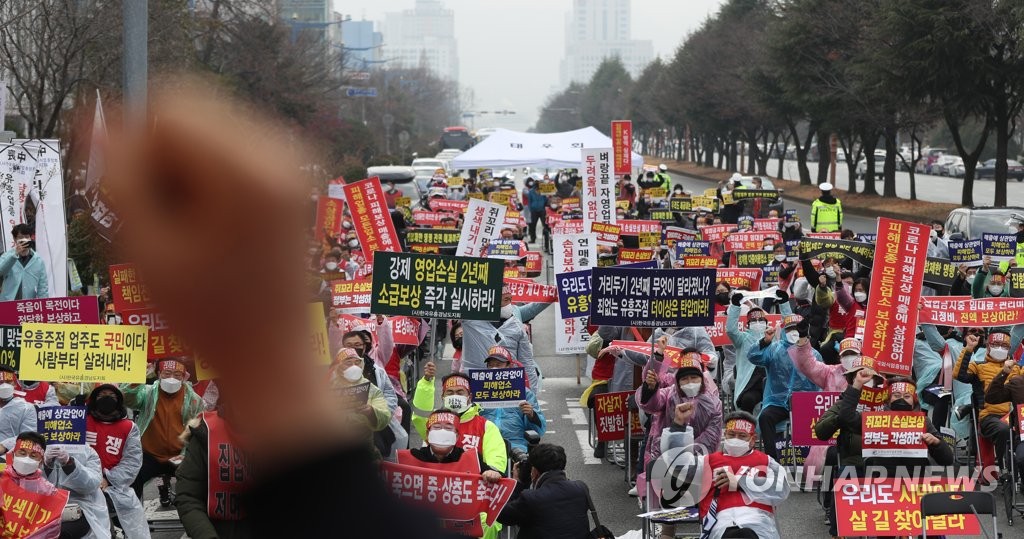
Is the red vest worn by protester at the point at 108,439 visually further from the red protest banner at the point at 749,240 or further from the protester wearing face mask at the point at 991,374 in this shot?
the red protest banner at the point at 749,240

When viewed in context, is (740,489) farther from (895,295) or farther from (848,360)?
(895,295)

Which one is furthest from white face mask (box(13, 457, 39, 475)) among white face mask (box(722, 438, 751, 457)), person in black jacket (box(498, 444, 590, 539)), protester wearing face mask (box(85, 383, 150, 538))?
white face mask (box(722, 438, 751, 457))

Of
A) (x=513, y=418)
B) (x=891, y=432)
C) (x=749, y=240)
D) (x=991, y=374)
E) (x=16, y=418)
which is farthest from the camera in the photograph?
(x=749, y=240)

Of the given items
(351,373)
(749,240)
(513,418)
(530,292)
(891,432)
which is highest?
(351,373)

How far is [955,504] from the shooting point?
853cm

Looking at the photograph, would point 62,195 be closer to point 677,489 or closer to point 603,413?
point 603,413

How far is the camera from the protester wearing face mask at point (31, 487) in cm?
827

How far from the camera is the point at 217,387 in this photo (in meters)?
1.02

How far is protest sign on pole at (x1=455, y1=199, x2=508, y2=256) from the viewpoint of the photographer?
18011 mm

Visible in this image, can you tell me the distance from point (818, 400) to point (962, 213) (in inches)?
677

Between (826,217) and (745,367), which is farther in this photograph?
(826,217)

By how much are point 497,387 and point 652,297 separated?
1.41 meters

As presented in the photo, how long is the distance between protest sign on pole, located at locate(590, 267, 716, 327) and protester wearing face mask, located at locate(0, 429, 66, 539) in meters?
4.44

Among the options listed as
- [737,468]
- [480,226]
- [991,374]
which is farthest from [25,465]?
[480,226]
